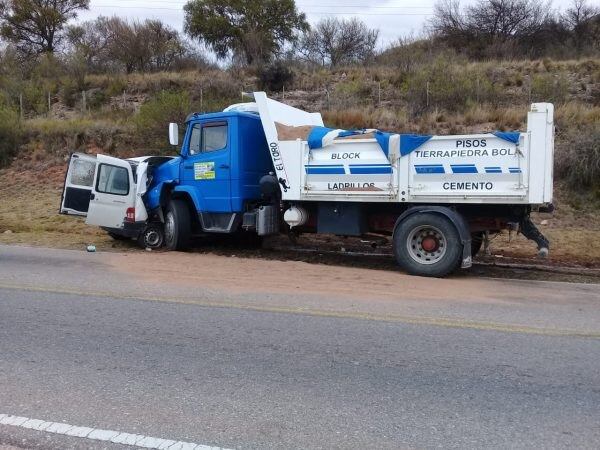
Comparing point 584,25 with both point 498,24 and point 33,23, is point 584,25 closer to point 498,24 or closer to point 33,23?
point 498,24

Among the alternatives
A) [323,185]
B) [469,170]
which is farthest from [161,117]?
[469,170]

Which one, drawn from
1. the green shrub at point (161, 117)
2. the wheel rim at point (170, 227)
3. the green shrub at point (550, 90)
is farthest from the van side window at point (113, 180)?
the green shrub at point (550, 90)

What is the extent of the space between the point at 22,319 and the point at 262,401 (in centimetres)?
366

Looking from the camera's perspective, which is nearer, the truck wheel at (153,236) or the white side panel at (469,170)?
the white side panel at (469,170)

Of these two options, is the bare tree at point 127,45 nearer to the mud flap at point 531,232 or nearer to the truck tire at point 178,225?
the truck tire at point 178,225

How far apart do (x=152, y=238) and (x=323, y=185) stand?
436cm

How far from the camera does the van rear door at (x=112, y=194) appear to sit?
13.3m

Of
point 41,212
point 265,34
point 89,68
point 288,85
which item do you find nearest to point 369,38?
point 265,34

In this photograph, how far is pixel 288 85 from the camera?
33188 mm

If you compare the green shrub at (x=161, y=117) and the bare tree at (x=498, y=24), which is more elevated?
the bare tree at (x=498, y=24)

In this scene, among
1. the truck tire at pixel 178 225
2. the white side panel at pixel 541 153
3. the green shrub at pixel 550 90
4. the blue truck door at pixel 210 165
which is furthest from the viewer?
the green shrub at pixel 550 90

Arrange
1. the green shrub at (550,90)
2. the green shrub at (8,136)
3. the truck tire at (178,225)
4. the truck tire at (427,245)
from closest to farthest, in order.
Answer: the truck tire at (427,245) → the truck tire at (178,225) → the green shrub at (550,90) → the green shrub at (8,136)

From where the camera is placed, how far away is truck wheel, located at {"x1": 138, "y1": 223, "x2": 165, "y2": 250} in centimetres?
1340

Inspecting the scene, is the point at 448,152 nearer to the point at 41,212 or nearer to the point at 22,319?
the point at 22,319
